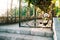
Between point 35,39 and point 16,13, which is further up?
point 16,13

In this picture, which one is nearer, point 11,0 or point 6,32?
point 6,32

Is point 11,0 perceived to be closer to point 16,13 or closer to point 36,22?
point 16,13

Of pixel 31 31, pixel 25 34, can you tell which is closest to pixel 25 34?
pixel 25 34

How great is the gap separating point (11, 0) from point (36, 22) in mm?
1838

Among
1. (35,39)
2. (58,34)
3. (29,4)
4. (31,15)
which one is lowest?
(35,39)

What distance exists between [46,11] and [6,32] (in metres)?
1.51

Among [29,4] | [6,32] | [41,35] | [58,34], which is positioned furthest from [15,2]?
[58,34]

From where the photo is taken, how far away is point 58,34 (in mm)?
1839

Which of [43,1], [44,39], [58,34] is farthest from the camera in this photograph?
[43,1]

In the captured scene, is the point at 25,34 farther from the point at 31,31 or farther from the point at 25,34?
the point at 31,31

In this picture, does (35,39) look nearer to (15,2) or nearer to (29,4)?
(29,4)

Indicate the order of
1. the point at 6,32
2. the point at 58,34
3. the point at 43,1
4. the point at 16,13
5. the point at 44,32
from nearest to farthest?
1. the point at 58,34
2. the point at 44,32
3. the point at 6,32
4. the point at 43,1
5. the point at 16,13

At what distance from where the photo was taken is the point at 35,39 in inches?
142

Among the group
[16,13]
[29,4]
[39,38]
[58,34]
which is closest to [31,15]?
[29,4]
